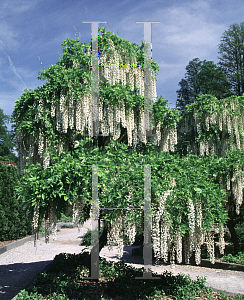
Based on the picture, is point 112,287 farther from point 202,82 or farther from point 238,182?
point 202,82

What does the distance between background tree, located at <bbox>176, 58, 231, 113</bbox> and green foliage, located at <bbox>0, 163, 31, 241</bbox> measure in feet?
65.5

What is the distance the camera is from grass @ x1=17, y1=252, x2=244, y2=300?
18.9ft

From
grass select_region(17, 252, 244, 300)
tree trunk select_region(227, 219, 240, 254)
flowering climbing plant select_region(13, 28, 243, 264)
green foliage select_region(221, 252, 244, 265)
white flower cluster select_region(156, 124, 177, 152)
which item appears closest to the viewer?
flowering climbing plant select_region(13, 28, 243, 264)

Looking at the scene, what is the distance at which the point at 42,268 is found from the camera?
29.1ft

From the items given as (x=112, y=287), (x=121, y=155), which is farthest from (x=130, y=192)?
(x=112, y=287)

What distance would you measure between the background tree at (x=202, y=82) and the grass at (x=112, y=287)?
23.6 meters

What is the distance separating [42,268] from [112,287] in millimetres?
3754

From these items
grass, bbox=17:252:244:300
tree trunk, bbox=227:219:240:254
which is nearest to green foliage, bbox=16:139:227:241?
grass, bbox=17:252:244:300

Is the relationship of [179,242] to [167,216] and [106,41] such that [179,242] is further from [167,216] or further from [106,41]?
[106,41]

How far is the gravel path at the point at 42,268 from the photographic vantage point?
703 cm

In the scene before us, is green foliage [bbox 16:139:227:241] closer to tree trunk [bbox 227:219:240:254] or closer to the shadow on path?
the shadow on path

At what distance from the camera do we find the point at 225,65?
29.8 meters

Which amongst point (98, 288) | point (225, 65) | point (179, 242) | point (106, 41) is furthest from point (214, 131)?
point (225, 65)

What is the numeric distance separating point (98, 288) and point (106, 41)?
20.7 feet
